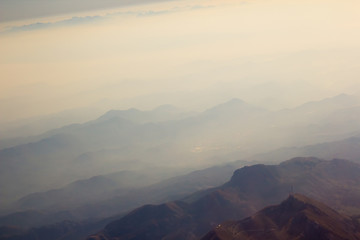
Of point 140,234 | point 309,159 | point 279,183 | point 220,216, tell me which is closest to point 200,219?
point 220,216

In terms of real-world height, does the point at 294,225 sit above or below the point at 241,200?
below

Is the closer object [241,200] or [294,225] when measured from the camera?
[294,225]

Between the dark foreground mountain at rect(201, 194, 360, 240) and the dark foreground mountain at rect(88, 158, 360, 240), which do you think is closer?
the dark foreground mountain at rect(201, 194, 360, 240)

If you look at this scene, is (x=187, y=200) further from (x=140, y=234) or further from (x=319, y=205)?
(x=319, y=205)

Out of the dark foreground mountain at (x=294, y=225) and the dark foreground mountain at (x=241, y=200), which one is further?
the dark foreground mountain at (x=241, y=200)
